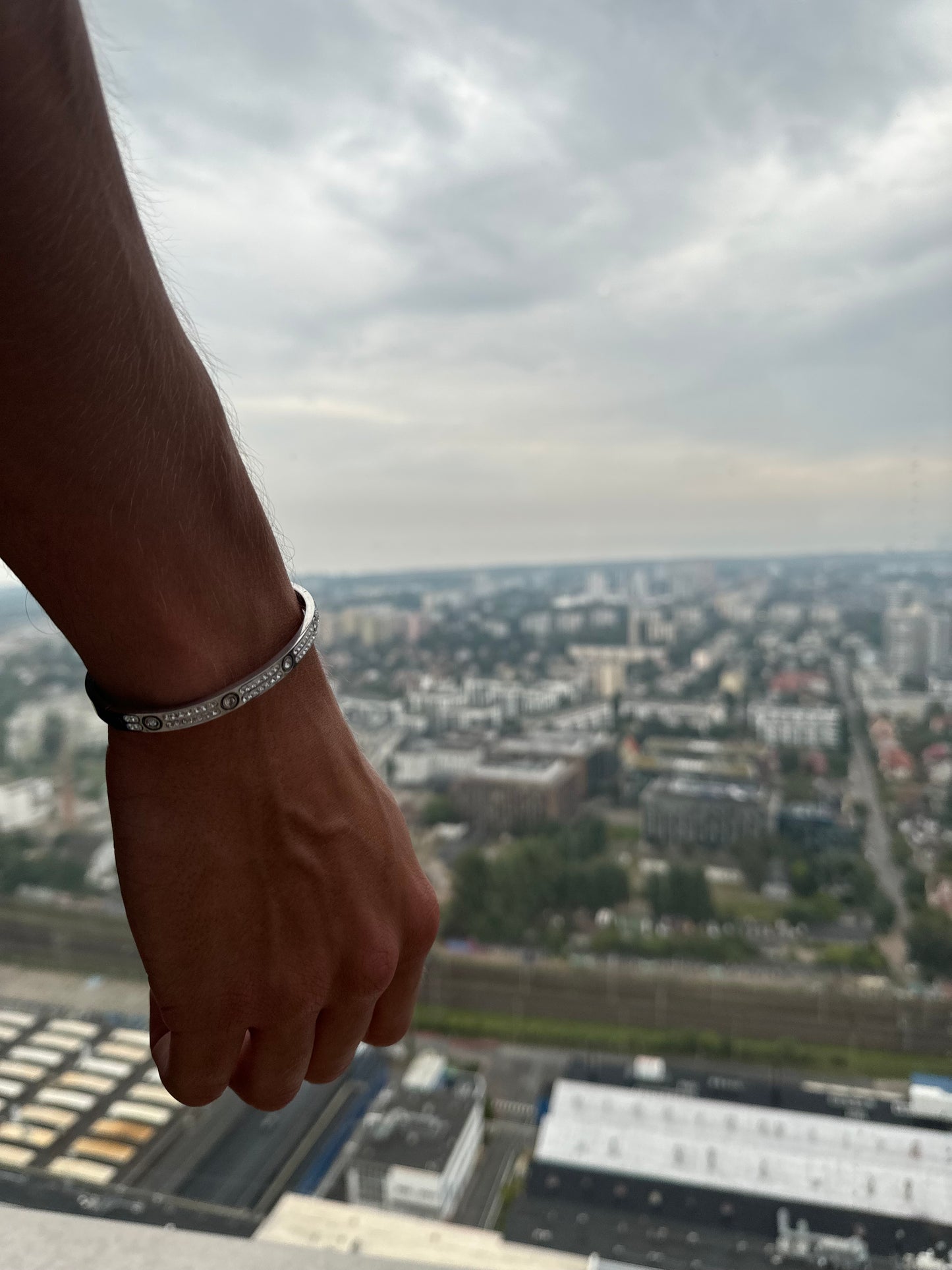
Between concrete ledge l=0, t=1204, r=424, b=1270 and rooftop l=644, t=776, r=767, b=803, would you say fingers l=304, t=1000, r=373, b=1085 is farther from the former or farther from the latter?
rooftop l=644, t=776, r=767, b=803

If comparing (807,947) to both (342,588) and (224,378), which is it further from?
(224,378)

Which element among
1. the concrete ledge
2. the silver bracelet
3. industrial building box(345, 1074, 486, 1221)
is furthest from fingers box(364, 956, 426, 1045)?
industrial building box(345, 1074, 486, 1221)

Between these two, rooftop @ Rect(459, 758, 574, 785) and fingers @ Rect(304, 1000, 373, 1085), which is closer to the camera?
fingers @ Rect(304, 1000, 373, 1085)

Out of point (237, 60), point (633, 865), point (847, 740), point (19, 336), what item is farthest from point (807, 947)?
point (19, 336)

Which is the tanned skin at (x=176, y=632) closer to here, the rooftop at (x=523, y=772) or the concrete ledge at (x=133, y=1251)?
the concrete ledge at (x=133, y=1251)

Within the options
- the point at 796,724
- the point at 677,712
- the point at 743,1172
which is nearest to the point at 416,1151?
the point at 743,1172

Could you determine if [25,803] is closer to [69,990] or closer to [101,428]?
[69,990]

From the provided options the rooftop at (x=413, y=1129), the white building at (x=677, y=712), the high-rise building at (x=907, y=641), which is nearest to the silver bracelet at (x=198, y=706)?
the rooftop at (x=413, y=1129)
